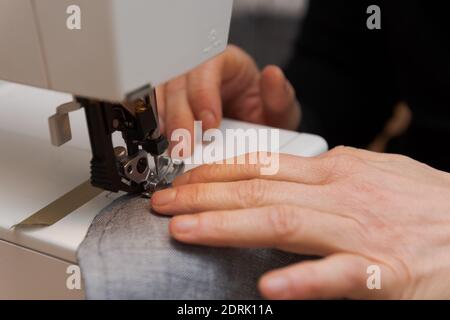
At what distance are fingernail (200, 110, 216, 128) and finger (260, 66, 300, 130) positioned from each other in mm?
191

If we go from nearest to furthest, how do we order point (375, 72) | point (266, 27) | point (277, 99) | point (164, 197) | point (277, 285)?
point (277, 285) < point (164, 197) < point (277, 99) < point (375, 72) < point (266, 27)

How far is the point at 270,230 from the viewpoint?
547 millimetres

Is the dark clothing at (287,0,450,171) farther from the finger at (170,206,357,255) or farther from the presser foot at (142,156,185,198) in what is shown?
the finger at (170,206,357,255)

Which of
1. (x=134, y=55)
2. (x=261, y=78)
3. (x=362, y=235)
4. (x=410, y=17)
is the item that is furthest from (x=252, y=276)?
(x=410, y=17)

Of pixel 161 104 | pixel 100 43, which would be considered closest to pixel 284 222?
pixel 100 43

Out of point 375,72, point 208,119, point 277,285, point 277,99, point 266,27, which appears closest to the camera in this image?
point 277,285

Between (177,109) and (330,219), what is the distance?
0.42 meters

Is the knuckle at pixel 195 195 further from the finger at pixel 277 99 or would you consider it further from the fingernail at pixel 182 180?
the finger at pixel 277 99

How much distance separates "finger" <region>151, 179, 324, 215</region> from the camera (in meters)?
0.59

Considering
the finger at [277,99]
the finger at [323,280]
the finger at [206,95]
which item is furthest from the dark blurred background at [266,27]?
the finger at [323,280]

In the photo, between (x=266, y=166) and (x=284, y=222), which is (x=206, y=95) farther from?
(x=284, y=222)

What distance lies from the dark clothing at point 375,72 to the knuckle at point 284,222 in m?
0.71

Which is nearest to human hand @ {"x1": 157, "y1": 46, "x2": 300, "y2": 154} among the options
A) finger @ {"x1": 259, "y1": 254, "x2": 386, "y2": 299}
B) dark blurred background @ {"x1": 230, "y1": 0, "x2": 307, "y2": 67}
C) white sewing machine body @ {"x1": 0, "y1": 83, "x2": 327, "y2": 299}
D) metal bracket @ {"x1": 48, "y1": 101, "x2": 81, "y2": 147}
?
white sewing machine body @ {"x1": 0, "y1": 83, "x2": 327, "y2": 299}

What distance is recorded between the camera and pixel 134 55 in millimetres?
530
